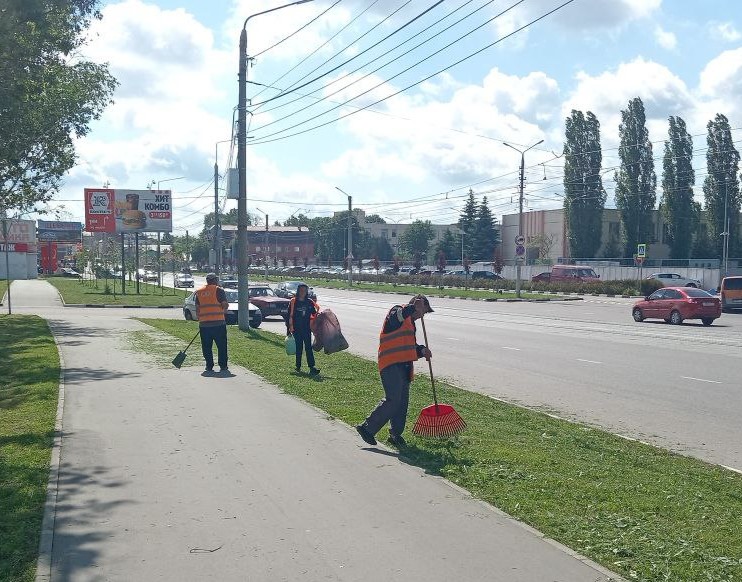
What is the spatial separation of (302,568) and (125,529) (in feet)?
4.66

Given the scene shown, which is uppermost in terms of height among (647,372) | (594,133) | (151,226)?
(594,133)

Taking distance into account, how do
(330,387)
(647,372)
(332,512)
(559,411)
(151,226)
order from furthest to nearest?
1. (151,226)
2. (647,372)
3. (330,387)
4. (559,411)
5. (332,512)

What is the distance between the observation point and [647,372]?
51.4 ft

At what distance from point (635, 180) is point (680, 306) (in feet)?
160

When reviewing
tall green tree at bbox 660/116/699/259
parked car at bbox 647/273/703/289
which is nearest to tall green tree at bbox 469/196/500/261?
tall green tree at bbox 660/116/699/259

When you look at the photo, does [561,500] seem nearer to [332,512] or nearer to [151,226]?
[332,512]

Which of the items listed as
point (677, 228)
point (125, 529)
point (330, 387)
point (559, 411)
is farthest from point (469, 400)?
point (677, 228)

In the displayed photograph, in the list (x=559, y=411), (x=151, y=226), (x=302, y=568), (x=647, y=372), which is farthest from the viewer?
(x=151, y=226)

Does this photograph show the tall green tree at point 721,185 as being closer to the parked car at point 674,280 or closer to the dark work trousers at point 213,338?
the parked car at point 674,280

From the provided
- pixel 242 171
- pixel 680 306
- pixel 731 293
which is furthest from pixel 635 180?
pixel 242 171

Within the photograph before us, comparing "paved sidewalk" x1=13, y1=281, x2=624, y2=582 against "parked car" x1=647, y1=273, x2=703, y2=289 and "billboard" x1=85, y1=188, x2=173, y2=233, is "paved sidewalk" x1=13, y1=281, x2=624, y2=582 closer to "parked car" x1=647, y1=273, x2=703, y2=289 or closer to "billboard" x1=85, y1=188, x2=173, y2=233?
"billboard" x1=85, y1=188, x2=173, y2=233

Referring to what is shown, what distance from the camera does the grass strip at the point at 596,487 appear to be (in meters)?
5.15

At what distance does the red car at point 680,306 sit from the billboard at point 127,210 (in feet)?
117

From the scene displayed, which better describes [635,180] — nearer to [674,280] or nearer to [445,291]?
[674,280]
